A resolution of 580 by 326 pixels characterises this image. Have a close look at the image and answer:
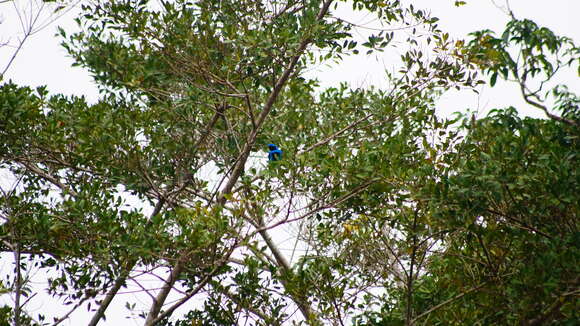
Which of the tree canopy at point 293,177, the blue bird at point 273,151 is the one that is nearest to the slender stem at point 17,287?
the tree canopy at point 293,177

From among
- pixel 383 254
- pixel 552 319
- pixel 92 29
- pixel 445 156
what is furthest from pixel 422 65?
pixel 92 29

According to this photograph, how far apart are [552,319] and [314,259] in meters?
2.19

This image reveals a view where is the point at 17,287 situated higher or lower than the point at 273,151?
lower

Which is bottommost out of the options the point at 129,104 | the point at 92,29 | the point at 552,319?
the point at 552,319

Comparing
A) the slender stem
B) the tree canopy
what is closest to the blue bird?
the tree canopy

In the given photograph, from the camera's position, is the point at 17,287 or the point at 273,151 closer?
the point at 17,287

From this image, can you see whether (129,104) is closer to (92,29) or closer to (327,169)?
(92,29)

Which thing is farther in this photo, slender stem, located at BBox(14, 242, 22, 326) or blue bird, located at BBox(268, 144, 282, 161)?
blue bird, located at BBox(268, 144, 282, 161)

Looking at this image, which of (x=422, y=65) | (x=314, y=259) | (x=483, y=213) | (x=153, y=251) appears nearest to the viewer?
(x=483, y=213)

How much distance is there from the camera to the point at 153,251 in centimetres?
539

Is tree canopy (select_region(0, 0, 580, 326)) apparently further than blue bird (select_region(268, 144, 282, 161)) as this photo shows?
No

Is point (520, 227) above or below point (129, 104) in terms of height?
below

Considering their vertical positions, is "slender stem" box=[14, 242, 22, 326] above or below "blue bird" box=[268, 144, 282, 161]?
below

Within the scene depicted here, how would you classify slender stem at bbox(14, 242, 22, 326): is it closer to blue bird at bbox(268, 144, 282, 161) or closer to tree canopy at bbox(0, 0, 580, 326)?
tree canopy at bbox(0, 0, 580, 326)
